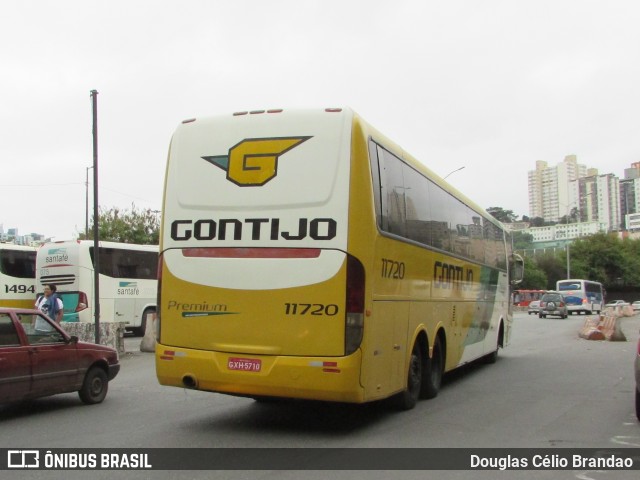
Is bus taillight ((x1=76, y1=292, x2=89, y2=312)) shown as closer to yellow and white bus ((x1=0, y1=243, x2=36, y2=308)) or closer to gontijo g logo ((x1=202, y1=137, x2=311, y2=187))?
yellow and white bus ((x1=0, y1=243, x2=36, y2=308))

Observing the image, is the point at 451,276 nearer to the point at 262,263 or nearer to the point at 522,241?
the point at 262,263

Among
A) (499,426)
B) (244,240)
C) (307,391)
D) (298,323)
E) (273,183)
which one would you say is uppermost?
(273,183)

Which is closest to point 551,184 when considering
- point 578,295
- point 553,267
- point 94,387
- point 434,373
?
point 553,267

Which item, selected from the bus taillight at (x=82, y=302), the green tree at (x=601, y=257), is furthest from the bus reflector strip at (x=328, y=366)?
the green tree at (x=601, y=257)

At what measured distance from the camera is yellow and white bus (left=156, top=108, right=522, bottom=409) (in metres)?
7.41

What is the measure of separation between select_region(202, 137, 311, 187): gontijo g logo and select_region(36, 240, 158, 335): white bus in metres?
16.5

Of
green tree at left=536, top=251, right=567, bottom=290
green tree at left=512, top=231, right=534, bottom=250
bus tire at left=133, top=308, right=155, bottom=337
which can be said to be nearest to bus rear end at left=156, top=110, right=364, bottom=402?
bus tire at left=133, top=308, right=155, bottom=337

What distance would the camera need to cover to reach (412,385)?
9531mm

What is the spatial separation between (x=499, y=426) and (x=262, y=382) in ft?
10.2

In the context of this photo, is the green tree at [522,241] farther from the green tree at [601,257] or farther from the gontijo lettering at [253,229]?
the gontijo lettering at [253,229]

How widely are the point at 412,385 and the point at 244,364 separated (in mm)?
2952

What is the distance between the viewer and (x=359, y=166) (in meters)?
7.67
